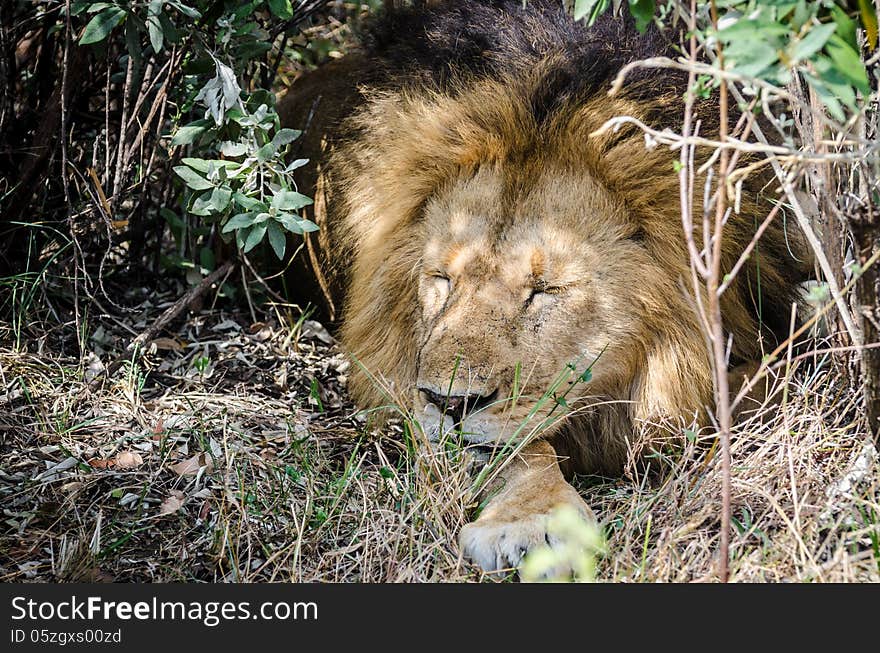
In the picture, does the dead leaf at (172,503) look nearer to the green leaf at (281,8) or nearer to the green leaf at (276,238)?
the green leaf at (276,238)

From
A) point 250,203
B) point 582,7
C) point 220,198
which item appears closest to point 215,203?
point 220,198

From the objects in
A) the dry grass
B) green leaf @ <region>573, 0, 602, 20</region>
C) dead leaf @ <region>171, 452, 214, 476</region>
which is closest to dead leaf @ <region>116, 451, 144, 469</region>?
the dry grass

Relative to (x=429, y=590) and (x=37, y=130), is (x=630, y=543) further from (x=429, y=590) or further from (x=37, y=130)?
(x=37, y=130)

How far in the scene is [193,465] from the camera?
3.52 metres

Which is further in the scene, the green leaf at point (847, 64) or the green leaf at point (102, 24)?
the green leaf at point (102, 24)

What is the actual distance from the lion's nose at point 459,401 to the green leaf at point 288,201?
1.02m

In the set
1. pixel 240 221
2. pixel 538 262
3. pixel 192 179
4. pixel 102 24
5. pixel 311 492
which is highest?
pixel 102 24

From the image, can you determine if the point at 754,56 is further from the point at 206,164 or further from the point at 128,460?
the point at 128,460

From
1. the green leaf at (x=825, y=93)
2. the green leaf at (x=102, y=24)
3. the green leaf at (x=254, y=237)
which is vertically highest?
the green leaf at (x=825, y=93)

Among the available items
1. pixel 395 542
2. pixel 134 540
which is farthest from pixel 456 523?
pixel 134 540

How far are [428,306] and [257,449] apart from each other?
82 centimetres

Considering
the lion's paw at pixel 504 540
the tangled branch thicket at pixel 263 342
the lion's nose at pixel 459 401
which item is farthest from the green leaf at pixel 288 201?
the lion's paw at pixel 504 540

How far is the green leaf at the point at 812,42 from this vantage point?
2.02 meters

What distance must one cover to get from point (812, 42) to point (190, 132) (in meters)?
2.47
